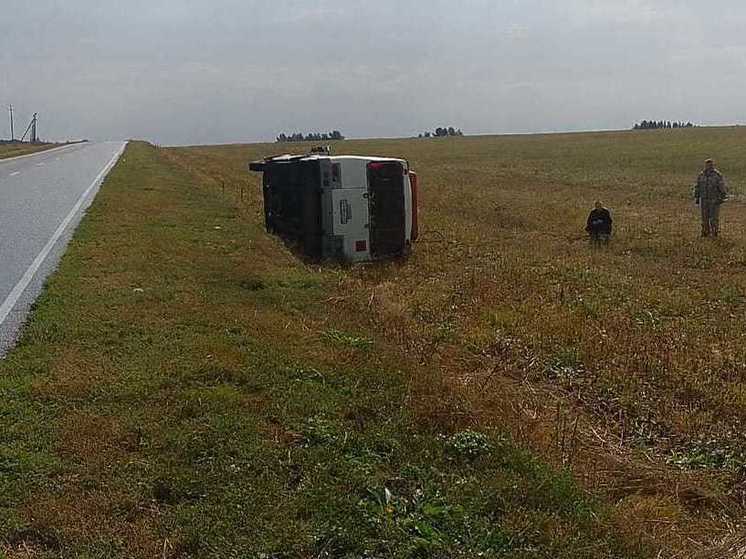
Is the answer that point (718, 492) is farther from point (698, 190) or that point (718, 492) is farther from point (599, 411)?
point (698, 190)

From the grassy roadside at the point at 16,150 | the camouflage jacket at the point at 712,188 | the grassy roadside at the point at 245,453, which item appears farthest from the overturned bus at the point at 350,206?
the grassy roadside at the point at 16,150

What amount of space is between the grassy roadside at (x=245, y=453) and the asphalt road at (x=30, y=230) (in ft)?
0.91

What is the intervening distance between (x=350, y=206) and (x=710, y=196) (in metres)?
8.08

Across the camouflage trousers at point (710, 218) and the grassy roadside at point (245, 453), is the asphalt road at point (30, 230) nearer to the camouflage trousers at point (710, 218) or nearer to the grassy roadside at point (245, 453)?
the grassy roadside at point (245, 453)

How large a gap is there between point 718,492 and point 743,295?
617cm

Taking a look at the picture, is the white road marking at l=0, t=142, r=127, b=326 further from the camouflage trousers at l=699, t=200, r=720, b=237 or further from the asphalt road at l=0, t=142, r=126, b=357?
the camouflage trousers at l=699, t=200, r=720, b=237

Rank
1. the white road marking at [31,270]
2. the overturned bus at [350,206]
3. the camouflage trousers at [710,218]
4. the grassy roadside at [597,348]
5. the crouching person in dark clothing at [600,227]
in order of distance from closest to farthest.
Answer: the grassy roadside at [597,348] → the white road marking at [31,270] → the overturned bus at [350,206] → the crouching person in dark clothing at [600,227] → the camouflage trousers at [710,218]

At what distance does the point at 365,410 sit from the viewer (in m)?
4.95

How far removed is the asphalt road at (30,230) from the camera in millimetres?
7156

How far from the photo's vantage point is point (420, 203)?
854 inches

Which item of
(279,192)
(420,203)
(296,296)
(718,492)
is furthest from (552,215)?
(718,492)

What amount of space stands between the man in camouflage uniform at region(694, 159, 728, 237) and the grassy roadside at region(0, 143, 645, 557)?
1092 centimetres

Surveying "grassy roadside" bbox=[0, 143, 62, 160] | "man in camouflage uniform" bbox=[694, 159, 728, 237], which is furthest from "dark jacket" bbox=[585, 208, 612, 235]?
"grassy roadside" bbox=[0, 143, 62, 160]

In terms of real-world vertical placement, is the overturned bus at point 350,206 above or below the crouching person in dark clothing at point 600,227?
above
